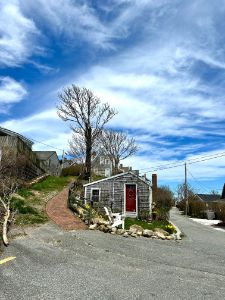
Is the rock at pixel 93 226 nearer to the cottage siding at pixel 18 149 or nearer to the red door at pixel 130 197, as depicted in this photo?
the red door at pixel 130 197

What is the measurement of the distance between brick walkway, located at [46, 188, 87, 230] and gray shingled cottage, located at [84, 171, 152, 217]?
18.0 feet

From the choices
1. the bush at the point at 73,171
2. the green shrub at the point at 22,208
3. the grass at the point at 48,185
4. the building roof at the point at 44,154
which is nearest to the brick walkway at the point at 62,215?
the green shrub at the point at 22,208

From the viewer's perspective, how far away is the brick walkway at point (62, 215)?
56.7 feet

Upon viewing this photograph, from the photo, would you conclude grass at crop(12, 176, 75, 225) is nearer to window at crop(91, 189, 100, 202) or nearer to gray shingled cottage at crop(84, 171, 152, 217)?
window at crop(91, 189, 100, 202)

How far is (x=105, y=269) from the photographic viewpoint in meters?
9.62

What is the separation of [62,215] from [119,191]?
33.2 feet

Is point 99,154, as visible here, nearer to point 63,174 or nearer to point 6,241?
point 63,174

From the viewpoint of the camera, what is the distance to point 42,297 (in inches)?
281

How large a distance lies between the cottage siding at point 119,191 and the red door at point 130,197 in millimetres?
360

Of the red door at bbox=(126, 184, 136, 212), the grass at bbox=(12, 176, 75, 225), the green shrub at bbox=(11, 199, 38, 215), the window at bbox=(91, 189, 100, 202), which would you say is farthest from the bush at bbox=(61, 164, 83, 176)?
the green shrub at bbox=(11, 199, 38, 215)

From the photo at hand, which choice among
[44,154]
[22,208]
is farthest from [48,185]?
[44,154]

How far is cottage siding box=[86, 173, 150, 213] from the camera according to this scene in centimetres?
2758

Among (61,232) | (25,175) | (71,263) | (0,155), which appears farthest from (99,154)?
(71,263)

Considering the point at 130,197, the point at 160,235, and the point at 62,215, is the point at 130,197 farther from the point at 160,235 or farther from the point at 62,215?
the point at 160,235
